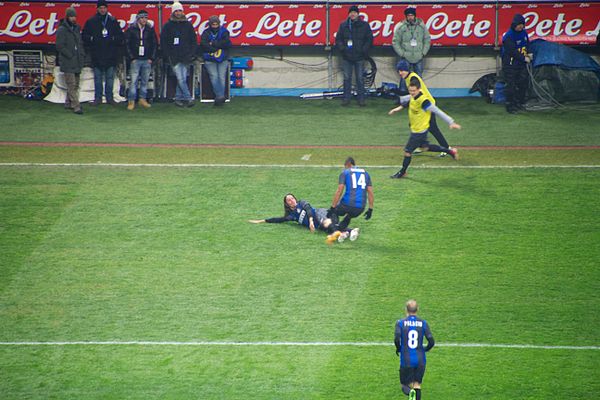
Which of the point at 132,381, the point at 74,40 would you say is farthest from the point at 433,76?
the point at 132,381

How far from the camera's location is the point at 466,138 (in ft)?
84.7

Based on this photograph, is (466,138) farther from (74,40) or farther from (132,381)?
(132,381)

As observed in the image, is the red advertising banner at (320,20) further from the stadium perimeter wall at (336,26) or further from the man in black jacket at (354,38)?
the man in black jacket at (354,38)

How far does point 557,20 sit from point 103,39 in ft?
43.0

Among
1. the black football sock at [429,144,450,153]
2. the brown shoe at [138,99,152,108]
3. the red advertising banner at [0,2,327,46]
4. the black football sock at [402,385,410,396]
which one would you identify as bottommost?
the black football sock at [402,385,410,396]

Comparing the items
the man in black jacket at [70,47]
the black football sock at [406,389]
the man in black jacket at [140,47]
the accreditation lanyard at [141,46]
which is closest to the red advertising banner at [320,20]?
the man in black jacket at [140,47]

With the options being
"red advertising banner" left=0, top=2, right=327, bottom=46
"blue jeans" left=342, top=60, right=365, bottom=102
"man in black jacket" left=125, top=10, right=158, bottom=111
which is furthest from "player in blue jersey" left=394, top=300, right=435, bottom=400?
"red advertising banner" left=0, top=2, right=327, bottom=46

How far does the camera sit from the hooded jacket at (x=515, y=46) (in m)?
27.5

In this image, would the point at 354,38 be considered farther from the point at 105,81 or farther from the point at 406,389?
the point at 406,389

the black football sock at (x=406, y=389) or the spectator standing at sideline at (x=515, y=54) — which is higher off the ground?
the spectator standing at sideline at (x=515, y=54)

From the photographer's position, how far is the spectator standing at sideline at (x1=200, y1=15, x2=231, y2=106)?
2834cm

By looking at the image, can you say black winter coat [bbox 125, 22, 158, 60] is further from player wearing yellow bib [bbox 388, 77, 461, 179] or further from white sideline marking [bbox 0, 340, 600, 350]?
white sideline marking [bbox 0, 340, 600, 350]

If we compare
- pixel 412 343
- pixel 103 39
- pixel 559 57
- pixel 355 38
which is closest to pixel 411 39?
pixel 355 38

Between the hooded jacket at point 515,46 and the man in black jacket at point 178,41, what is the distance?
8.60 meters
